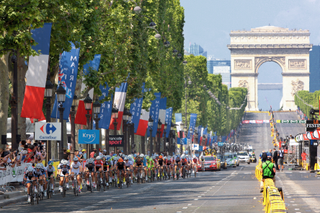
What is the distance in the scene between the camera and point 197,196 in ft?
81.7

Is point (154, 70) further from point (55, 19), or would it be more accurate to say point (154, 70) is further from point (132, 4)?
point (55, 19)

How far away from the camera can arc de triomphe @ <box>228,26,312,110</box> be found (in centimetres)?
19062

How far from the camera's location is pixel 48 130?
1098 inches

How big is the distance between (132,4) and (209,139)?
61.6 meters

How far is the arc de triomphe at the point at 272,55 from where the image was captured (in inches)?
7505

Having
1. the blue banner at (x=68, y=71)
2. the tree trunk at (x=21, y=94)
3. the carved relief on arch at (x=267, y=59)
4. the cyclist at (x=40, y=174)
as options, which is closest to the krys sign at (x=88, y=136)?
the blue banner at (x=68, y=71)

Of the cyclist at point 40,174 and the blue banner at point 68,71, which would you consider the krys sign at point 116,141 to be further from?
the cyclist at point 40,174

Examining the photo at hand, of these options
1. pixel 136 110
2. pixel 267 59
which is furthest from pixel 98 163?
pixel 267 59

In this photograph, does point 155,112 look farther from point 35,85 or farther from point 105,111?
point 35,85

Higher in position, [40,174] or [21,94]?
[21,94]

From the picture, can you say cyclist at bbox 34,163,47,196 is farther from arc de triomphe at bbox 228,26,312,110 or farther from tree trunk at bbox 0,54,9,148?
arc de triomphe at bbox 228,26,312,110

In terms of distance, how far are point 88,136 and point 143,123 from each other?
50.3 ft

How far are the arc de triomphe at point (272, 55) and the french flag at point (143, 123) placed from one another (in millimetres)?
143330

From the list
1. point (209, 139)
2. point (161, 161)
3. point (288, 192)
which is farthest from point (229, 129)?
point (288, 192)
